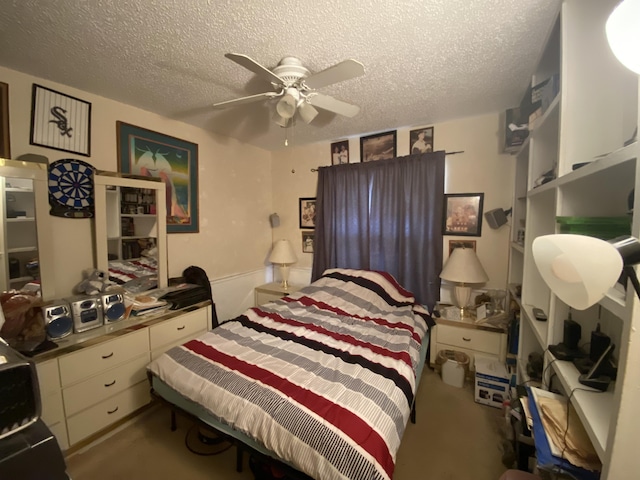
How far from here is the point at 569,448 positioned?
86cm

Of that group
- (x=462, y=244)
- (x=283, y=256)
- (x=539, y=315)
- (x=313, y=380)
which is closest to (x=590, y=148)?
(x=539, y=315)

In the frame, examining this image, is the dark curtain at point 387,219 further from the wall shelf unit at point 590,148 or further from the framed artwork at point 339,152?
the wall shelf unit at point 590,148

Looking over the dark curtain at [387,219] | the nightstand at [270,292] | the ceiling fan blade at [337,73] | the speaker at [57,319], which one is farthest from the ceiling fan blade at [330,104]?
the nightstand at [270,292]

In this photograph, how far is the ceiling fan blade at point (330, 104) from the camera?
1596 mm

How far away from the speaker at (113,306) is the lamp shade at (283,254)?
64.3 inches

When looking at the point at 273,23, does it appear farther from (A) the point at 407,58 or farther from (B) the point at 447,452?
(B) the point at 447,452

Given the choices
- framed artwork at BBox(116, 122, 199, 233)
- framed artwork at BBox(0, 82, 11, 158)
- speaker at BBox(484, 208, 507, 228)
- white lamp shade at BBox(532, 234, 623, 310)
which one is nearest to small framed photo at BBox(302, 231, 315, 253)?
framed artwork at BBox(116, 122, 199, 233)

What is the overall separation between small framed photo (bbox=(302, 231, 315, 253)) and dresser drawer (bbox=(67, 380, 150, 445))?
2.14 metres

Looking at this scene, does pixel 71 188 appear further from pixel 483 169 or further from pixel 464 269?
pixel 483 169

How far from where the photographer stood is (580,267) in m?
0.49

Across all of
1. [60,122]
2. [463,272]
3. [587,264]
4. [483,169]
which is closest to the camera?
Answer: [587,264]

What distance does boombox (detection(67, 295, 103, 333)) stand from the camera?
169 cm

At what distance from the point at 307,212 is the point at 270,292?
1.16 meters

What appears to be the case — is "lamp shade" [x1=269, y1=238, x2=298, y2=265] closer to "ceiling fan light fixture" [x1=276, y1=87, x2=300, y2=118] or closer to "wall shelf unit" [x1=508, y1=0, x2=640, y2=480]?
"ceiling fan light fixture" [x1=276, y1=87, x2=300, y2=118]
